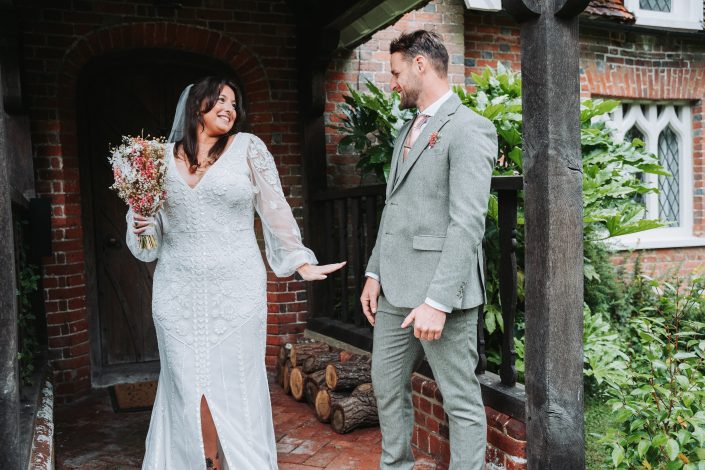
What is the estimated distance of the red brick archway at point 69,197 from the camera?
Result: 4957mm

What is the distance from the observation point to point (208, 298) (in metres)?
2.99

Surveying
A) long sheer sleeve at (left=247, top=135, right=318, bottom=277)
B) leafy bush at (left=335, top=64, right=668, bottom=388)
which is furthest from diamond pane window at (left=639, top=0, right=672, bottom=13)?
long sheer sleeve at (left=247, top=135, right=318, bottom=277)

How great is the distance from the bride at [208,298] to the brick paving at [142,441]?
2.72 feet

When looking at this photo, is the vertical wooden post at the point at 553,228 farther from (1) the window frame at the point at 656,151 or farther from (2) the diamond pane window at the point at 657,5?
(2) the diamond pane window at the point at 657,5

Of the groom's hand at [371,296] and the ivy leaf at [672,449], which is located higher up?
the groom's hand at [371,296]

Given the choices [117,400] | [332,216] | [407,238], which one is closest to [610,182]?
[332,216]

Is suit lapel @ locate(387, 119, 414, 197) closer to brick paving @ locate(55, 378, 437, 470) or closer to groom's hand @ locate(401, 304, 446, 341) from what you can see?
groom's hand @ locate(401, 304, 446, 341)

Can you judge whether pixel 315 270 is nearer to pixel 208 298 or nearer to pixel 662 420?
pixel 208 298

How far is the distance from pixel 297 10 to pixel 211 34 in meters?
0.73

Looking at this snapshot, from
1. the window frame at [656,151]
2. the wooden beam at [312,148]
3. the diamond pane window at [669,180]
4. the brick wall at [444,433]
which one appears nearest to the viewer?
the brick wall at [444,433]

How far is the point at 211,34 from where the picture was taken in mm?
5371

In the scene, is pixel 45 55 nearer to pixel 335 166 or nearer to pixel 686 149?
pixel 335 166

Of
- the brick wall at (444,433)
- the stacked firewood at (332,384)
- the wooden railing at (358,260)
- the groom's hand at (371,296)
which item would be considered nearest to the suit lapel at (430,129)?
the groom's hand at (371,296)

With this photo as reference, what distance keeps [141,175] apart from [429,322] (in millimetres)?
1301
